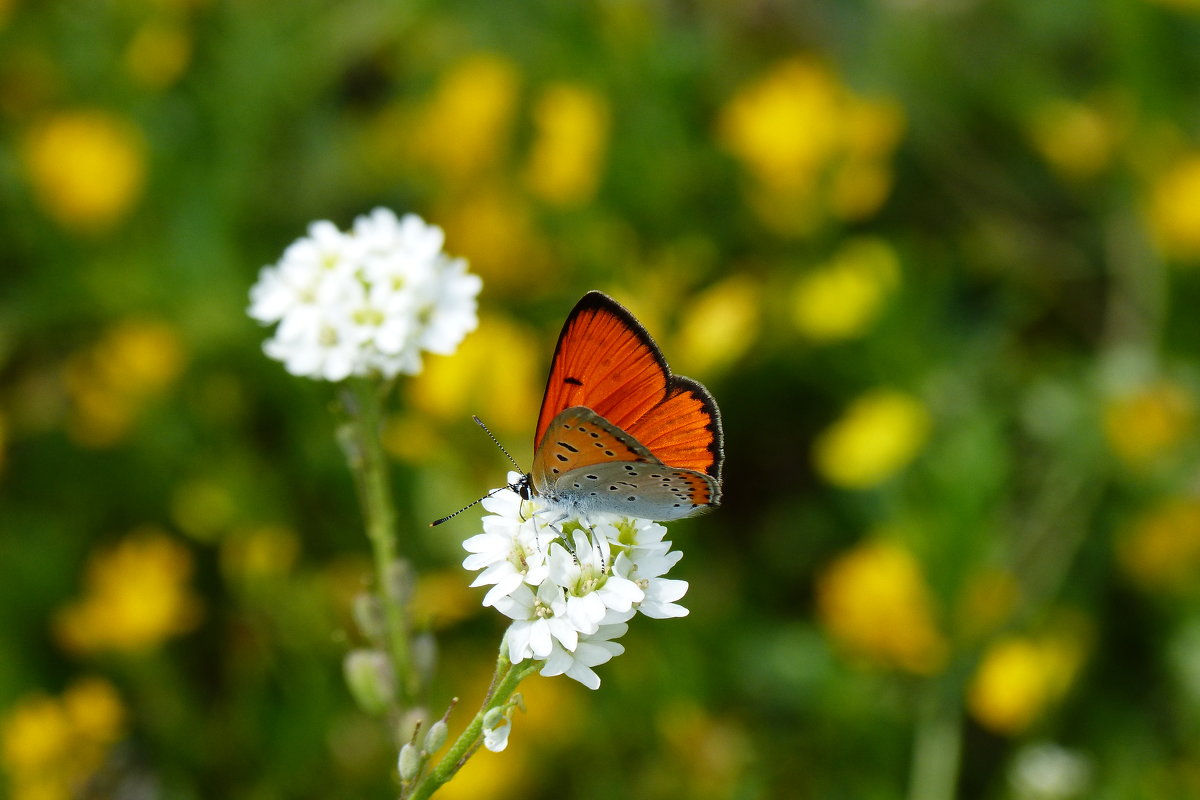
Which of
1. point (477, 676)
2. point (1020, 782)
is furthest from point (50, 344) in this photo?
point (1020, 782)

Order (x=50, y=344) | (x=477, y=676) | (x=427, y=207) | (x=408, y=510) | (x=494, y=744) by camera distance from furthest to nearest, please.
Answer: (x=427, y=207)
(x=50, y=344)
(x=408, y=510)
(x=477, y=676)
(x=494, y=744)

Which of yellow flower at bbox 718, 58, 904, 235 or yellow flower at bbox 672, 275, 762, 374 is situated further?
yellow flower at bbox 718, 58, 904, 235

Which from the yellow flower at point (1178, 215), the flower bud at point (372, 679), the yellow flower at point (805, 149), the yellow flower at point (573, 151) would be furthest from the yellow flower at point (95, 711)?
the yellow flower at point (1178, 215)

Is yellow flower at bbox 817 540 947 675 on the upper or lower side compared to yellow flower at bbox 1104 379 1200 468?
lower

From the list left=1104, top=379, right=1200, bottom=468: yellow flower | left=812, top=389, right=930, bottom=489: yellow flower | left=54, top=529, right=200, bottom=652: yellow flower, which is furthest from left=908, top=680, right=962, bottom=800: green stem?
left=54, top=529, right=200, bottom=652: yellow flower

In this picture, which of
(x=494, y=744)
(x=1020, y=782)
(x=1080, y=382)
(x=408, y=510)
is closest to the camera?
(x=494, y=744)

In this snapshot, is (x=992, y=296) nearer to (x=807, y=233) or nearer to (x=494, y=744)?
(x=807, y=233)

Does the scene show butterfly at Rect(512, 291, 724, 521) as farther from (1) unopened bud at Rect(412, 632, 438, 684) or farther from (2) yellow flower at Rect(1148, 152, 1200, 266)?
(2) yellow flower at Rect(1148, 152, 1200, 266)
